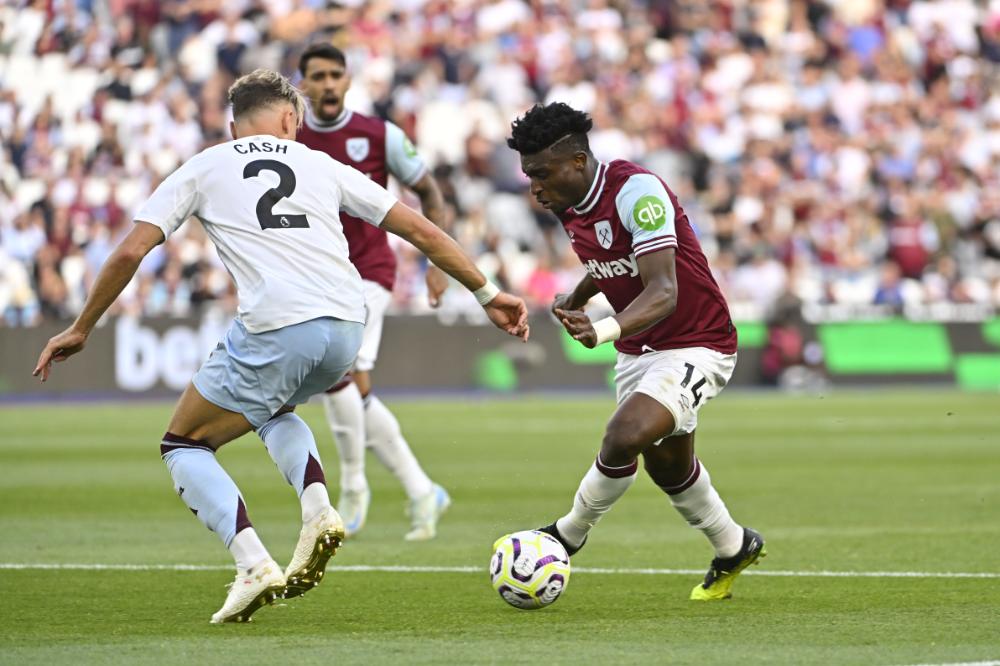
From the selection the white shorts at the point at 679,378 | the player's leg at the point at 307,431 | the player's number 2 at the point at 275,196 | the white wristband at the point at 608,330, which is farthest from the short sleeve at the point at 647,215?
the player's number 2 at the point at 275,196

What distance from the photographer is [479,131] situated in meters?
26.1

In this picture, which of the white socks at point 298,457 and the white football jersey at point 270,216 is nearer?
the white football jersey at point 270,216

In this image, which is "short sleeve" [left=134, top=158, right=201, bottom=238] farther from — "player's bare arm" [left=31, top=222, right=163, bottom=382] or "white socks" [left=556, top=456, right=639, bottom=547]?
"white socks" [left=556, top=456, right=639, bottom=547]

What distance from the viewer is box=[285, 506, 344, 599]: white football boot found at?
648 cm

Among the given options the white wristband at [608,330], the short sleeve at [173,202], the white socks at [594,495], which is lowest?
the white socks at [594,495]

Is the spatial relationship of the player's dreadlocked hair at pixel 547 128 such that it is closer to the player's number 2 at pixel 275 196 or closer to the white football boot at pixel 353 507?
the player's number 2 at pixel 275 196

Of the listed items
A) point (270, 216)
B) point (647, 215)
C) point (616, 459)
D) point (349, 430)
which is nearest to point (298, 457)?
point (270, 216)

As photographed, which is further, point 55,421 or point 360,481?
point 55,421

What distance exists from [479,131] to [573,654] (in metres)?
20.7

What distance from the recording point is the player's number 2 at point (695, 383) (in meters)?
7.25

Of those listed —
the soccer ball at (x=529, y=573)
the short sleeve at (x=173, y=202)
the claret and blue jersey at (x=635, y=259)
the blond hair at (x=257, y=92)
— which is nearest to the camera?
the short sleeve at (x=173, y=202)

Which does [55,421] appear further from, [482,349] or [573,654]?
[573,654]

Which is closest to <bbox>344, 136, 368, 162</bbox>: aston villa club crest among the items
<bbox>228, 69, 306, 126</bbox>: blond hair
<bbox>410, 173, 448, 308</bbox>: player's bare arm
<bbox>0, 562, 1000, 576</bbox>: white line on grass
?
<bbox>410, 173, 448, 308</bbox>: player's bare arm

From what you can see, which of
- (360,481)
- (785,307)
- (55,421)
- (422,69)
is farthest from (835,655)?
(422,69)
